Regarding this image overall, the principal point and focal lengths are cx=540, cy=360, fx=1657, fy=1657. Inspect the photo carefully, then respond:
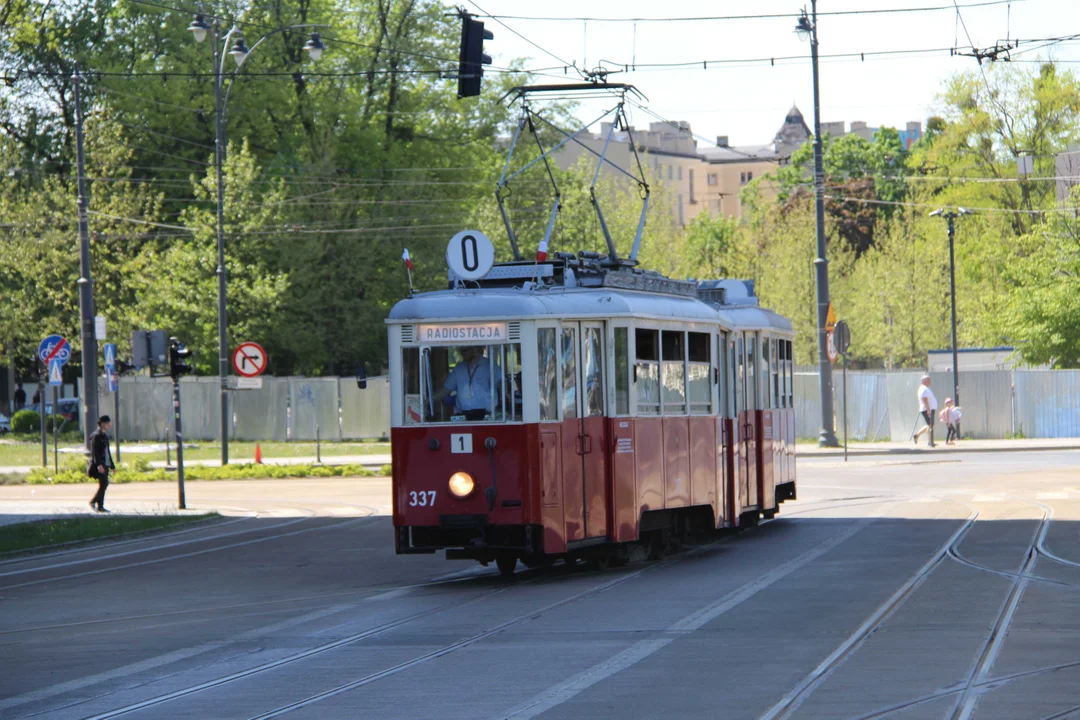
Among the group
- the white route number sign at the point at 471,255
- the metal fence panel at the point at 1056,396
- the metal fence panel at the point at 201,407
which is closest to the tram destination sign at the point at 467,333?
the white route number sign at the point at 471,255

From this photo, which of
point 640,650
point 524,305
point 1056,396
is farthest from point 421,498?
point 1056,396

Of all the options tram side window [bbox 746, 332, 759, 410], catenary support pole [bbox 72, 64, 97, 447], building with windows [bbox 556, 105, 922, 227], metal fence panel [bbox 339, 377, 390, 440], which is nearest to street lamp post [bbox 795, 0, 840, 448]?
metal fence panel [bbox 339, 377, 390, 440]

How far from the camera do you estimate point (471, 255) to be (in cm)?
1605

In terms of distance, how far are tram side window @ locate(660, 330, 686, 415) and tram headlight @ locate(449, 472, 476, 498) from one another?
2.80 metres

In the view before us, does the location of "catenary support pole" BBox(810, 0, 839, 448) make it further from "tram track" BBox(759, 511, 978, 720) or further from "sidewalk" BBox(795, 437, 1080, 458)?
"tram track" BBox(759, 511, 978, 720)

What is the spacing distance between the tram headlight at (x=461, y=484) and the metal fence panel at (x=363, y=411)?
37341 millimetres

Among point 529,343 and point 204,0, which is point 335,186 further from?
point 529,343

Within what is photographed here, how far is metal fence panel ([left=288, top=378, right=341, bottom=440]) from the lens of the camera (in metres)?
52.3

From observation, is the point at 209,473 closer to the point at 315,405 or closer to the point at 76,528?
the point at 76,528

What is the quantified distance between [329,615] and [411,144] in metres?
44.8

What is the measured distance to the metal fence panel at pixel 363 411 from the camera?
171ft

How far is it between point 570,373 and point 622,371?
2.62 feet

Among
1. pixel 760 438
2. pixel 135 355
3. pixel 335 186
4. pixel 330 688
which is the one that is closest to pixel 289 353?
pixel 335 186

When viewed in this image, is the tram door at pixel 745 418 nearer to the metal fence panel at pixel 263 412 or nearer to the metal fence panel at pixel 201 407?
the metal fence panel at pixel 263 412
